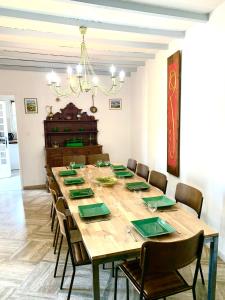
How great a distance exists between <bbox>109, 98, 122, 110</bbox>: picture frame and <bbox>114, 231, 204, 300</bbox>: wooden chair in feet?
14.6

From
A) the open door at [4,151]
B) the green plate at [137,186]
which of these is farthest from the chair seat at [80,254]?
the open door at [4,151]

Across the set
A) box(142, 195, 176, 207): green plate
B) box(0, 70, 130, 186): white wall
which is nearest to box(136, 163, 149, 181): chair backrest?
box(142, 195, 176, 207): green plate

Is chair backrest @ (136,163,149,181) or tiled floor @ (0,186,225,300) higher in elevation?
chair backrest @ (136,163,149,181)

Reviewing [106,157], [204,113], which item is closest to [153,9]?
[204,113]

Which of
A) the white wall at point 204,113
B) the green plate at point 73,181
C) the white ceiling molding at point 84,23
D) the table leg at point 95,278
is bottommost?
the table leg at point 95,278

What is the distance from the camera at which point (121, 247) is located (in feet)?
4.76

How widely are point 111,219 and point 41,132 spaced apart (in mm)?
3881

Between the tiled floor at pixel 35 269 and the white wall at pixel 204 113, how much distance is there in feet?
2.45

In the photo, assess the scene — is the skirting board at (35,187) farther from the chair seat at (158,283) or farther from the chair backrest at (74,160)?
the chair seat at (158,283)

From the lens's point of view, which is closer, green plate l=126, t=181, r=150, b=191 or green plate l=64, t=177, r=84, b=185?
green plate l=126, t=181, r=150, b=191

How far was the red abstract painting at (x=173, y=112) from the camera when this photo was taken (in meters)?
3.30

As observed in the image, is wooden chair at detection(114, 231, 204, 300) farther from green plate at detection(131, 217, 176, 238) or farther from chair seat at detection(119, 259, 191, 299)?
green plate at detection(131, 217, 176, 238)

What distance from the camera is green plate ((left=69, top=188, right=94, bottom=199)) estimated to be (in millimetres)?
2340

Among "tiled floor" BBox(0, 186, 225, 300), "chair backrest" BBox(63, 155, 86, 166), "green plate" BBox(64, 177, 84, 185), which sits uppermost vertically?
"chair backrest" BBox(63, 155, 86, 166)
